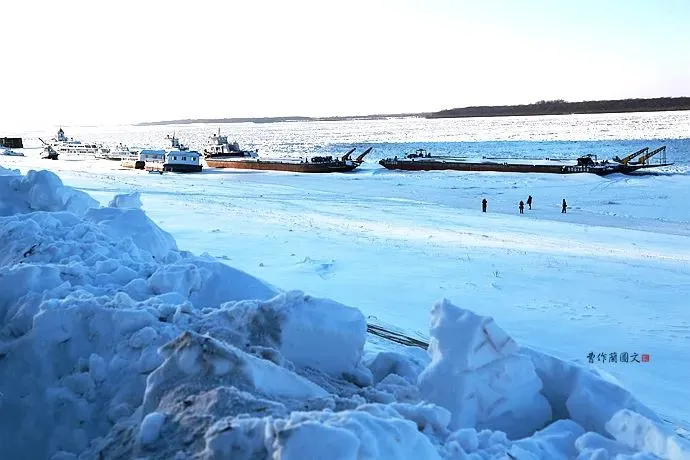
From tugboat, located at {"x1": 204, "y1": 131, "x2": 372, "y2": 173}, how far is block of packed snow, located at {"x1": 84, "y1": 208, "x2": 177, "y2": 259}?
47.3 m

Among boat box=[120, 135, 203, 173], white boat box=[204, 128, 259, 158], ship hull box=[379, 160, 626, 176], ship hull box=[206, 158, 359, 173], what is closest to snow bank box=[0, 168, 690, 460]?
ship hull box=[379, 160, 626, 176]

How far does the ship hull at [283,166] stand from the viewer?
55312 millimetres

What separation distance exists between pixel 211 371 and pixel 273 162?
56.1 meters

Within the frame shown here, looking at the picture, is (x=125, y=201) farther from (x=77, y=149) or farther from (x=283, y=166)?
(x=77, y=149)

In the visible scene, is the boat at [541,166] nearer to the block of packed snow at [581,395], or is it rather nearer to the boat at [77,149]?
the boat at [77,149]

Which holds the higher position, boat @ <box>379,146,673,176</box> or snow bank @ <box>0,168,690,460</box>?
snow bank @ <box>0,168,690,460</box>

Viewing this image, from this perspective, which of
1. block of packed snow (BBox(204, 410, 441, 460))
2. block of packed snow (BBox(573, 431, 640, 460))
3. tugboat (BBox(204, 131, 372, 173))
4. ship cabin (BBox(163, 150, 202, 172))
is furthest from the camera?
tugboat (BBox(204, 131, 372, 173))

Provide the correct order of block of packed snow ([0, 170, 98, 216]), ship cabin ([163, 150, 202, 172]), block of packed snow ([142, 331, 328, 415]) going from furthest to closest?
ship cabin ([163, 150, 202, 172]), block of packed snow ([0, 170, 98, 216]), block of packed snow ([142, 331, 328, 415])

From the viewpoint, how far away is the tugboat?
55531 millimetres

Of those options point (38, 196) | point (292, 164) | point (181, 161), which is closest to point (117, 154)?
point (181, 161)

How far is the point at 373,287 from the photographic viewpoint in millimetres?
11125

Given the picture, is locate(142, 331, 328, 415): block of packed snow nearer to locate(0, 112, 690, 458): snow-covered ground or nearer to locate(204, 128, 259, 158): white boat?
locate(0, 112, 690, 458): snow-covered ground

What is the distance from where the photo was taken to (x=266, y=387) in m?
3.47

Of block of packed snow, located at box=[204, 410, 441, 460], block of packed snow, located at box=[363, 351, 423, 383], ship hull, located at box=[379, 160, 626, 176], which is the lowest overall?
ship hull, located at box=[379, 160, 626, 176]
